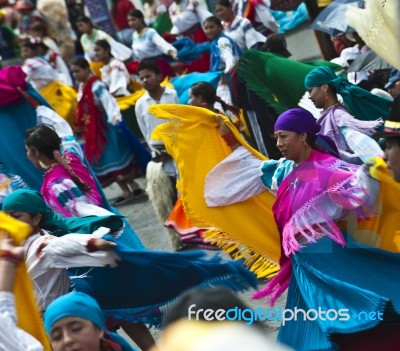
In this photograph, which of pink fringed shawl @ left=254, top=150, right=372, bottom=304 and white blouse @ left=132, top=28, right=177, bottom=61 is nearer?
pink fringed shawl @ left=254, top=150, right=372, bottom=304

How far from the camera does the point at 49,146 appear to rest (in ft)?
24.0

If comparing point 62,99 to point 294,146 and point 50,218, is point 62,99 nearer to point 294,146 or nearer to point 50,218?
point 50,218

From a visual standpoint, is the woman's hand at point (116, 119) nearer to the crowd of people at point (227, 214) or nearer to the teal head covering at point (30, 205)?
the crowd of people at point (227, 214)

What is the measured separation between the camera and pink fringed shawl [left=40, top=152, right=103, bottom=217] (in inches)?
277

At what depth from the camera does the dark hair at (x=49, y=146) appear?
7.25 m

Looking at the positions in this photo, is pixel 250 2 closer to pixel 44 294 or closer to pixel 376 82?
pixel 376 82

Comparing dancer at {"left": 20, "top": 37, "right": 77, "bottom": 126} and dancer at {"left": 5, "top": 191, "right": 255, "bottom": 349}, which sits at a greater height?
dancer at {"left": 5, "top": 191, "right": 255, "bottom": 349}

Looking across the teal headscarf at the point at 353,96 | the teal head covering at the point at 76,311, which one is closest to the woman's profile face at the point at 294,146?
the teal headscarf at the point at 353,96

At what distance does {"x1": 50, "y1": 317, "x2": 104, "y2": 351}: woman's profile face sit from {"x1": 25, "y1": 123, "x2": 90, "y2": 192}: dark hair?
9.58 feet

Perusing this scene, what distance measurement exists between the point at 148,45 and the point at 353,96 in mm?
6321

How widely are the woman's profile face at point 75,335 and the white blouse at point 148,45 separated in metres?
8.92

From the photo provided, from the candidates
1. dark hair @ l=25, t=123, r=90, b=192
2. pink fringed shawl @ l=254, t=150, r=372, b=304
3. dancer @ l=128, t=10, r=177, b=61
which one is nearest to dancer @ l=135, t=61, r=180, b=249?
dark hair @ l=25, t=123, r=90, b=192

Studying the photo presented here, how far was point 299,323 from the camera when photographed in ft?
19.0

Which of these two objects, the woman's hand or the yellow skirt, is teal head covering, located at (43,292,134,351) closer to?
the woman's hand
